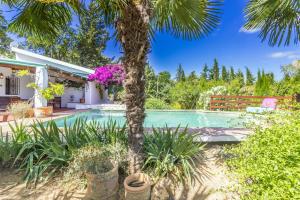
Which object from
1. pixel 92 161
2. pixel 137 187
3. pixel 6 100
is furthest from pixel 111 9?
pixel 6 100

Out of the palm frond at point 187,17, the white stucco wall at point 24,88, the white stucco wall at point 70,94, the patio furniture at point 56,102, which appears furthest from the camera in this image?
the white stucco wall at point 70,94

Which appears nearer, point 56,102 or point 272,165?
point 272,165

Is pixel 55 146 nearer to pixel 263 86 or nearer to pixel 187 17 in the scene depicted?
pixel 187 17

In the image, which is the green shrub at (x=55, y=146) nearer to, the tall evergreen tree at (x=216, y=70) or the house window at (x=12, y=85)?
the house window at (x=12, y=85)

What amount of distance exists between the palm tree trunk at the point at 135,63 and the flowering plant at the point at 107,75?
17223mm

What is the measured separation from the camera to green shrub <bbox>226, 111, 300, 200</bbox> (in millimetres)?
2068

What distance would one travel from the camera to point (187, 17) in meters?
5.61

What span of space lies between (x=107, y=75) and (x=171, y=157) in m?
18.7

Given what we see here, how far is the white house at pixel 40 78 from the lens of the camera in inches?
566

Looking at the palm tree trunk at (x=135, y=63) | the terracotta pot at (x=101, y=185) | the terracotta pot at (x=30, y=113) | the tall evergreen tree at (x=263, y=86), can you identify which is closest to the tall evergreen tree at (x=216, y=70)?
the tall evergreen tree at (x=263, y=86)

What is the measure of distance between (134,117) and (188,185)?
2149 millimetres

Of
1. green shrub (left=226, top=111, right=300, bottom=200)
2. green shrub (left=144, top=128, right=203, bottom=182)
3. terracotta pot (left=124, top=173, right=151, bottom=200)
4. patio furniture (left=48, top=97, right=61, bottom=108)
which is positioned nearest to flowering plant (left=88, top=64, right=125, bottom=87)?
patio furniture (left=48, top=97, right=61, bottom=108)

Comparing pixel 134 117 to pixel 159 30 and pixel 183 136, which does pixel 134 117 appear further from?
pixel 159 30

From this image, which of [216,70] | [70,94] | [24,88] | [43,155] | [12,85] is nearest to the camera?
[43,155]
